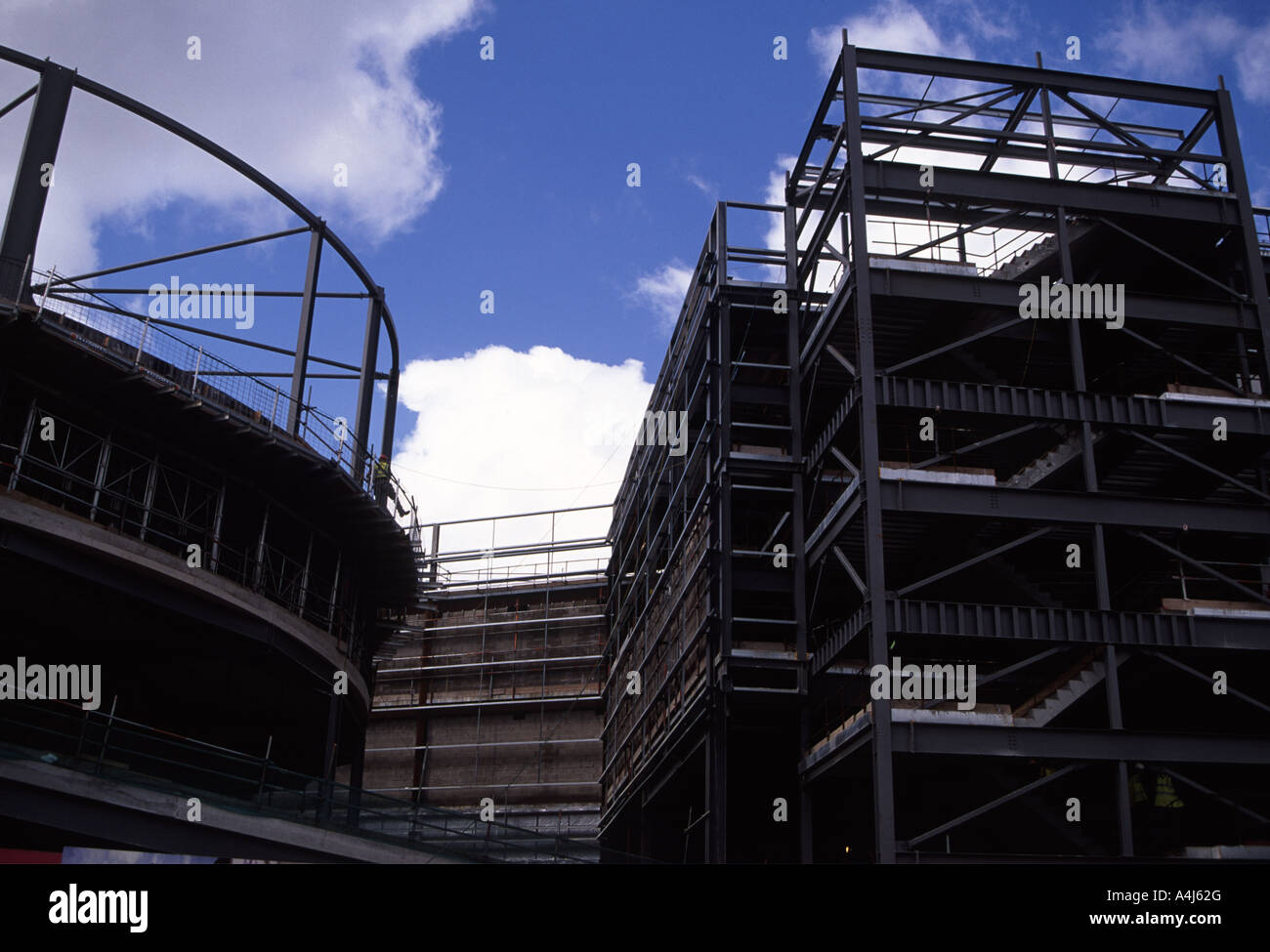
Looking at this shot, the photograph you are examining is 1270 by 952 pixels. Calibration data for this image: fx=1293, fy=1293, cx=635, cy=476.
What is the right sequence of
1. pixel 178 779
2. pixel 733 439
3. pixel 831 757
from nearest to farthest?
pixel 178 779, pixel 831 757, pixel 733 439

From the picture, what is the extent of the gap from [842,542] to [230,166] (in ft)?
60.9

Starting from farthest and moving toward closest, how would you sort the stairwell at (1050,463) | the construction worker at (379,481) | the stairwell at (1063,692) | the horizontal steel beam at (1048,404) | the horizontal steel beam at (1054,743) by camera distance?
the construction worker at (379,481) < the stairwell at (1050,463) < the horizontal steel beam at (1048,404) < the stairwell at (1063,692) < the horizontal steel beam at (1054,743)

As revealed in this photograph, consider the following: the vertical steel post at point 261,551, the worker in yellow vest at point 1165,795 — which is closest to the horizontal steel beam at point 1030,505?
the worker in yellow vest at point 1165,795

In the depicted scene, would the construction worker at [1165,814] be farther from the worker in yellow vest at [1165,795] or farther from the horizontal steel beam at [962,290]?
the horizontal steel beam at [962,290]

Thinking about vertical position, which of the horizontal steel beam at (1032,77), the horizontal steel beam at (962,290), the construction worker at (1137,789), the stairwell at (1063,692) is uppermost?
the horizontal steel beam at (1032,77)

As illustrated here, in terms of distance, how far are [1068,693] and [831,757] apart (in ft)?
18.6

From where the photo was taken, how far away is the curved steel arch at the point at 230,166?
28.9m

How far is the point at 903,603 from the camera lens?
94.2ft

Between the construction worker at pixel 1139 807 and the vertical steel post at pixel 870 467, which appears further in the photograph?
the construction worker at pixel 1139 807

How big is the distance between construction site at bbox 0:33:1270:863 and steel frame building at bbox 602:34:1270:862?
122 millimetres

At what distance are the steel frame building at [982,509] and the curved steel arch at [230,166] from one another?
9.87 metres
